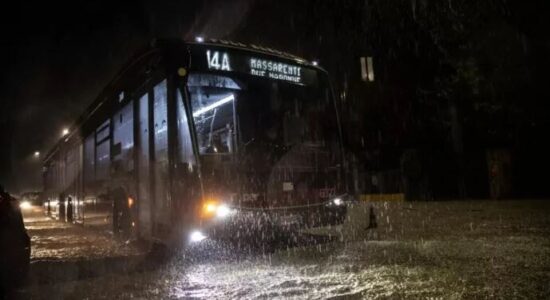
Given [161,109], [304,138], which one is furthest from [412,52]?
[161,109]

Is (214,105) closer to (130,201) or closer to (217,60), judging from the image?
(217,60)

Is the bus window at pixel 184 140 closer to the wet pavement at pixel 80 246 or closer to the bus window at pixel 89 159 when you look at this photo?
the wet pavement at pixel 80 246

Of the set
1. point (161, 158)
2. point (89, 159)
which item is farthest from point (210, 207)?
point (89, 159)

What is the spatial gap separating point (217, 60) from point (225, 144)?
1.39 meters

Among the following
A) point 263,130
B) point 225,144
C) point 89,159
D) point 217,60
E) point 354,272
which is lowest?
point 354,272

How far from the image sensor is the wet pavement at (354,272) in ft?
18.0

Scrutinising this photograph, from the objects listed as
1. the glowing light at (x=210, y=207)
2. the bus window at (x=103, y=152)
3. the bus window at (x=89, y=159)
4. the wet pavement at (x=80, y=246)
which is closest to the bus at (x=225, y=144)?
the glowing light at (x=210, y=207)

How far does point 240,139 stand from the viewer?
7.43 meters

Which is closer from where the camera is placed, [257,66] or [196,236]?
[196,236]

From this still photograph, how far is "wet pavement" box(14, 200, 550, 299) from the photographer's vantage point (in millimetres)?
5502

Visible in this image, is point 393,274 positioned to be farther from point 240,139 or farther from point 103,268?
point 103,268

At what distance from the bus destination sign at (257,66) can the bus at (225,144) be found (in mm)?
19

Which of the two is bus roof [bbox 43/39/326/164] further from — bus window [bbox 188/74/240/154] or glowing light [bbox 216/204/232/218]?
glowing light [bbox 216/204/232/218]

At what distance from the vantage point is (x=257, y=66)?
8.05 meters
